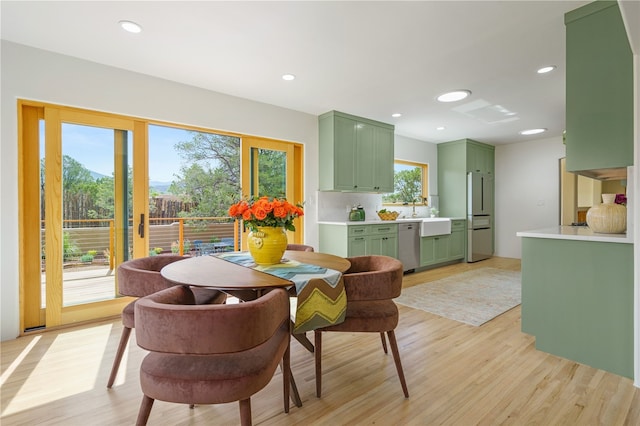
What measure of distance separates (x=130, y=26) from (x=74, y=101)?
105cm

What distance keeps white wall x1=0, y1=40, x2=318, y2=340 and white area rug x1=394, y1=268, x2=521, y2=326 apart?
9.62ft

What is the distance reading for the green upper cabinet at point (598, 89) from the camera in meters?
2.02

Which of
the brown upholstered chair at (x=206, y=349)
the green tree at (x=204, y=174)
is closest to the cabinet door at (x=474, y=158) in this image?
the green tree at (x=204, y=174)

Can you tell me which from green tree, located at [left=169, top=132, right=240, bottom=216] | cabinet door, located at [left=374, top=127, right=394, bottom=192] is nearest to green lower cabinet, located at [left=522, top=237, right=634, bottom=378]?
cabinet door, located at [left=374, top=127, right=394, bottom=192]

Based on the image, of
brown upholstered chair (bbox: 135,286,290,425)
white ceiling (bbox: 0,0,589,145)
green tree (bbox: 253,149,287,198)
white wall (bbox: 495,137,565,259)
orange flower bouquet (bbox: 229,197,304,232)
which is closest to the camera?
brown upholstered chair (bbox: 135,286,290,425)

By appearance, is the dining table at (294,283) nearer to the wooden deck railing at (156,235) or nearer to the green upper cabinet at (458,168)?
the wooden deck railing at (156,235)

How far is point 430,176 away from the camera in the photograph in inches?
260

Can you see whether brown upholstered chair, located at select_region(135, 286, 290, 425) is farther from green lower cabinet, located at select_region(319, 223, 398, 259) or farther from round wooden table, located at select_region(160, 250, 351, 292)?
green lower cabinet, located at select_region(319, 223, 398, 259)

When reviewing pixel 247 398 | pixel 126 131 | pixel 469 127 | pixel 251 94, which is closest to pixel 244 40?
pixel 251 94

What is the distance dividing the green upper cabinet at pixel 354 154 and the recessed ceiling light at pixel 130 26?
2624 mm

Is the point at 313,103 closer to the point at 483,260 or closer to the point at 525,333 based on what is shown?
the point at 525,333

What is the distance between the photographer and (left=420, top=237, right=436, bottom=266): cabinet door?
535 cm

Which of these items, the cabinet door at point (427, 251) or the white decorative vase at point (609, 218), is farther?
the cabinet door at point (427, 251)

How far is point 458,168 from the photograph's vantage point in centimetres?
639
